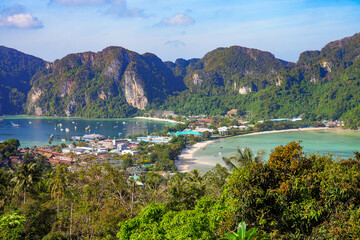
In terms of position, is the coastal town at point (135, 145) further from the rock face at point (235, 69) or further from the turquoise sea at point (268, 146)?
the rock face at point (235, 69)

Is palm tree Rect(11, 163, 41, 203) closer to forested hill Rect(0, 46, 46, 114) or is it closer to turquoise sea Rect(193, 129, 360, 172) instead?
turquoise sea Rect(193, 129, 360, 172)

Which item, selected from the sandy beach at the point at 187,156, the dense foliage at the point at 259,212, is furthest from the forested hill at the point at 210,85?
the dense foliage at the point at 259,212

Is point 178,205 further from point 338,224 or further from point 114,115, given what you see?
point 114,115

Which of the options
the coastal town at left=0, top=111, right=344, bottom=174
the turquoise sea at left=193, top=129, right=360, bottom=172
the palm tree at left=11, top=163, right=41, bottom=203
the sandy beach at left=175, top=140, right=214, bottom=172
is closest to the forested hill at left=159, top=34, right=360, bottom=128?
the coastal town at left=0, top=111, right=344, bottom=174

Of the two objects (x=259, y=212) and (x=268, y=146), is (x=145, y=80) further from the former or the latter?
(x=259, y=212)

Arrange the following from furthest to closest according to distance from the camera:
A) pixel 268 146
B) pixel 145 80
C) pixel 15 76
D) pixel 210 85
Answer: pixel 15 76 → pixel 210 85 → pixel 145 80 → pixel 268 146

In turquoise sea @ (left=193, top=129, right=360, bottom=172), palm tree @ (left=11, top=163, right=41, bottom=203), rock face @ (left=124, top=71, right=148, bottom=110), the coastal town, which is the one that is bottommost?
turquoise sea @ (left=193, top=129, right=360, bottom=172)

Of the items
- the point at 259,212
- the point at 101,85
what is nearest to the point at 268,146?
the point at 259,212
